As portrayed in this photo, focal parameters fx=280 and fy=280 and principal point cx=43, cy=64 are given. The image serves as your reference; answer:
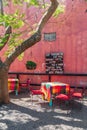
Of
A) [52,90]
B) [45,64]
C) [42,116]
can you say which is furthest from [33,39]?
[45,64]

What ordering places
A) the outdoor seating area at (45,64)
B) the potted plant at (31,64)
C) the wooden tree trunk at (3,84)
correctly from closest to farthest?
the outdoor seating area at (45,64)
the wooden tree trunk at (3,84)
the potted plant at (31,64)

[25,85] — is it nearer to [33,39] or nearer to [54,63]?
[54,63]

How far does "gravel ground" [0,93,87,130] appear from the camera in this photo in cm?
832

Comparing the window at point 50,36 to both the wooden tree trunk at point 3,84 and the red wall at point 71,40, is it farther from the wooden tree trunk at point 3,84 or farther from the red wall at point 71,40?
the wooden tree trunk at point 3,84

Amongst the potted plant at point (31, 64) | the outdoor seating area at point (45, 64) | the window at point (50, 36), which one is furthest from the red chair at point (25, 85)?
the window at point (50, 36)

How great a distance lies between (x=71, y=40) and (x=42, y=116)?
6.25 metres

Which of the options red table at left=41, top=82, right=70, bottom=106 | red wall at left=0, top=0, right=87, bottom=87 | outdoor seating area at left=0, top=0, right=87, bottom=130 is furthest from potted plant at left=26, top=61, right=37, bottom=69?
red table at left=41, top=82, right=70, bottom=106

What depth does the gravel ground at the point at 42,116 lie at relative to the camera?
27.3 ft

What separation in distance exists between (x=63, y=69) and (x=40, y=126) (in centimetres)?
706

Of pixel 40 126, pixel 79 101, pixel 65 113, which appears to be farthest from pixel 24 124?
pixel 79 101

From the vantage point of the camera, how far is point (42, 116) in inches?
378

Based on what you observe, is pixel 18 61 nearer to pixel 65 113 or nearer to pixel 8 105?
pixel 8 105

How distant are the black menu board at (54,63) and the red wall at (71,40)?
0.74 ft

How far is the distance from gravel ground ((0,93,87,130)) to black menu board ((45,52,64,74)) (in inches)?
123
